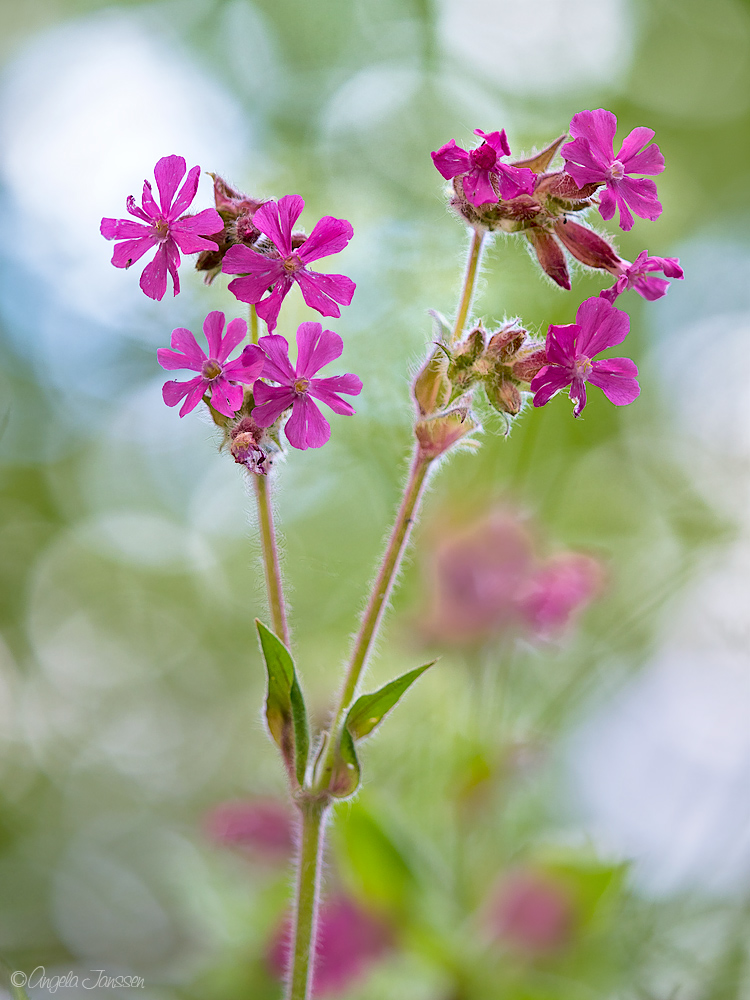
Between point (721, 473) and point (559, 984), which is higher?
point (721, 473)

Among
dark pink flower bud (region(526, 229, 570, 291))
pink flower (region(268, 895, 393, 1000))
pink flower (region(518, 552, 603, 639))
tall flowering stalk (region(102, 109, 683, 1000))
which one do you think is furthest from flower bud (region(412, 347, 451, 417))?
pink flower (region(268, 895, 393, 1000))

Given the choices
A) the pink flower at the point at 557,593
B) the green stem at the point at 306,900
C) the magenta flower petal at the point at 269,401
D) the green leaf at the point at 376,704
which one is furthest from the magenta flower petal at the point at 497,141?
the pink flower at the point at 557,593

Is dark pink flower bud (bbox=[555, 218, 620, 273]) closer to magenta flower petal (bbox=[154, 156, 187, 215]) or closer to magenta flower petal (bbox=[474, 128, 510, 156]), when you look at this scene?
magenta flower petal (bbox=[474, 128, 510, 156])

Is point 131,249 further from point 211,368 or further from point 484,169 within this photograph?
point 484,169

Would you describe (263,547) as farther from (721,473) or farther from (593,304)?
(721,473)

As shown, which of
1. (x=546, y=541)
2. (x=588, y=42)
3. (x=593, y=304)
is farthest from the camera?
(x=588, y=42)

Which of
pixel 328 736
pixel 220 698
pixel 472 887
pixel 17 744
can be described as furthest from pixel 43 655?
pixel 328 736
